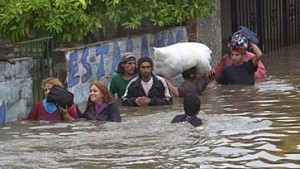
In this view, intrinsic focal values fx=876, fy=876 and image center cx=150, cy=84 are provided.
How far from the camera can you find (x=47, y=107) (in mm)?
11617

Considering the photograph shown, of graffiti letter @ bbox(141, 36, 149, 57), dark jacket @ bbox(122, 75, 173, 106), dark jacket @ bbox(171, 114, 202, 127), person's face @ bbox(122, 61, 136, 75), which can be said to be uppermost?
graffiti letter @ bbox(141, 36, 149, 57)

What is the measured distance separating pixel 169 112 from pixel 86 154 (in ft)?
10.8

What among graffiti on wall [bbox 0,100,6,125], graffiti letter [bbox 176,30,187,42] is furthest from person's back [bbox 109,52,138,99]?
graffiti letter [bbox 176,30,187,42]

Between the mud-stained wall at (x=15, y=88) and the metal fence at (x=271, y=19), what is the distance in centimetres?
1023

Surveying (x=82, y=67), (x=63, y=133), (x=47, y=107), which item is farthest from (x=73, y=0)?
(x=63, y=133)

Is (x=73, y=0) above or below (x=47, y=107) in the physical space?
above

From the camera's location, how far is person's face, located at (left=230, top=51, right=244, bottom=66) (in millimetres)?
14578

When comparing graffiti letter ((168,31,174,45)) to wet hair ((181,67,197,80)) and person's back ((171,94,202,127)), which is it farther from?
person's back ((171,94,202,127))

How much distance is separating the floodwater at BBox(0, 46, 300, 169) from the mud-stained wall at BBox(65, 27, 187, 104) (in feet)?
3.28

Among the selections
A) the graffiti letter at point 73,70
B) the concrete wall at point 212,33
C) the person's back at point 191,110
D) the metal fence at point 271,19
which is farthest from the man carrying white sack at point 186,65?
the metal fence at point 271,19

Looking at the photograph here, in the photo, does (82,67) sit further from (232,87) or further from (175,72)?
(232,87)

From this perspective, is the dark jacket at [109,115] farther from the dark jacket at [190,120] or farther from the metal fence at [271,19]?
the metal fence at [271,19]

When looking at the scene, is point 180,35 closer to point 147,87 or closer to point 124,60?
point 124,60

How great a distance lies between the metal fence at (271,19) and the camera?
2258 centimetres
